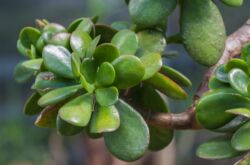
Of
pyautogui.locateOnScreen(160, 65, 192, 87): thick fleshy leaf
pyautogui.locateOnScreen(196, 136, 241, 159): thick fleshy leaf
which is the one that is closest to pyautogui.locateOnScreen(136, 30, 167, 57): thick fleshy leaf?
pyautogui.locateOnScreen(160, 65, 192, 87): thick fleshy leaf

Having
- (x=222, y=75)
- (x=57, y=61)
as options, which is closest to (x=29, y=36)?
(x=57, y=61)

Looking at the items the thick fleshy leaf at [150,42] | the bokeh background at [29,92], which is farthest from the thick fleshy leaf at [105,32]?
the bokeh background at [29,92]

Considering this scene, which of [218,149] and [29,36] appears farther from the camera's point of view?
[29,36]

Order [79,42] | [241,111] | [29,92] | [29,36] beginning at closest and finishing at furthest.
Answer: [241,111] → [79,42] → [29,36] → [29,92]

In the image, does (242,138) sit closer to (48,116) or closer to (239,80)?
(239,80)

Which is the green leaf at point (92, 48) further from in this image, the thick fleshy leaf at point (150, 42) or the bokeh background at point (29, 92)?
the bokeh background at point (29, 92)

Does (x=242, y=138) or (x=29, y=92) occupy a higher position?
(x=242, y=138)

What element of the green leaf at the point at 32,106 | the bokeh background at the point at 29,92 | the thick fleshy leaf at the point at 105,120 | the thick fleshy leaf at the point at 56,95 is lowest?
the bokeh background at the point at 29,92

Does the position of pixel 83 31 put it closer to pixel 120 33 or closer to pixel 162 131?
pixel 120 33
